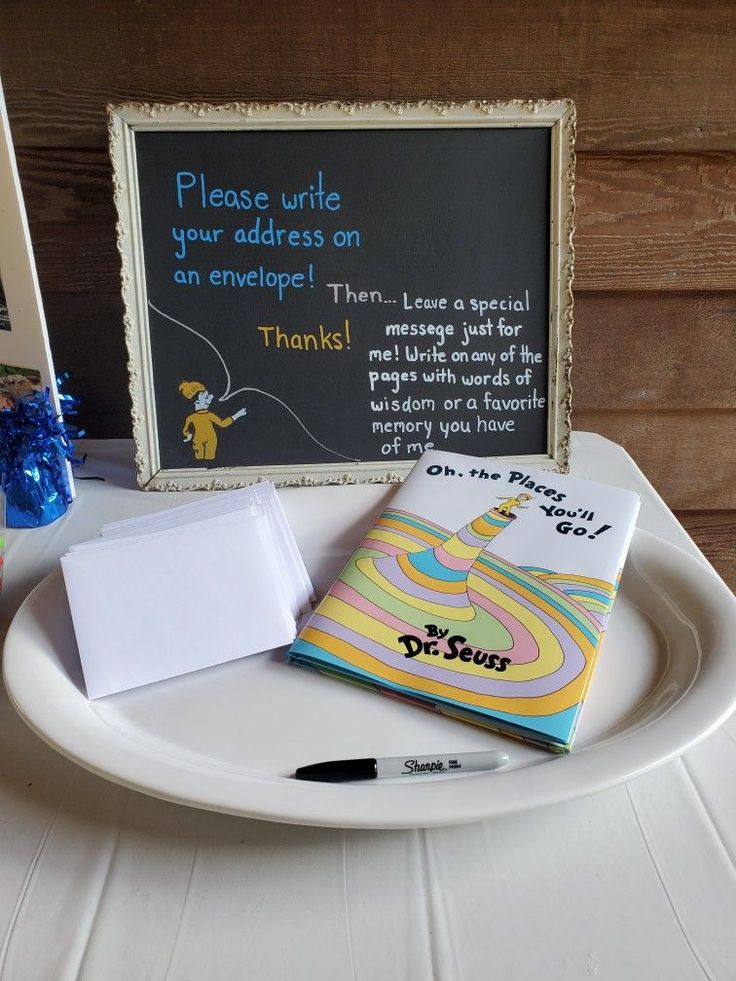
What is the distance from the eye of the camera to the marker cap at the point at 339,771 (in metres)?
0.41

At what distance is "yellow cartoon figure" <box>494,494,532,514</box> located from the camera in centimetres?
62

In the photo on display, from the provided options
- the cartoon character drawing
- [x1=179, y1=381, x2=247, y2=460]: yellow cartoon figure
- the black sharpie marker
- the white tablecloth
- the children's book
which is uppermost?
[x1=179, y1=381, x2=247, y2=460]: yellow cartoon figure

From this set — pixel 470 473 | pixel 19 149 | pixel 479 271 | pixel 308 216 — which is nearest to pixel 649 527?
pixel 470 473

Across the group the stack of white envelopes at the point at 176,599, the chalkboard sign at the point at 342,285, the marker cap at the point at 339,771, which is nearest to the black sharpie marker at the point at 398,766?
the marker cap at the point at 339,771

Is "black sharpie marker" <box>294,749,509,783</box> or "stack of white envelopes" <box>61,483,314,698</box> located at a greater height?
"stack of white envelopes" <box>61,483,314,698</box>

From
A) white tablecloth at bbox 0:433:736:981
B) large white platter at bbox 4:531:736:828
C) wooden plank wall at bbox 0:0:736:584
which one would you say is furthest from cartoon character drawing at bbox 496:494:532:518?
wooden plank wall at bbox 0:0:736:584

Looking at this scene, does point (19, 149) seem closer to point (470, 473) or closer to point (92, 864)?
point (470, 473)

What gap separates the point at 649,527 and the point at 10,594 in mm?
576

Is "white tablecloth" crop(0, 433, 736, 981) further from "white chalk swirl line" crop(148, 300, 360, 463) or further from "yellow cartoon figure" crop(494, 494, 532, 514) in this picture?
"white chalk swirl line" crop(148, 300, 360, 463)

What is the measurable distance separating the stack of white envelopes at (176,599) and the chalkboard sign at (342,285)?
0.86 feet

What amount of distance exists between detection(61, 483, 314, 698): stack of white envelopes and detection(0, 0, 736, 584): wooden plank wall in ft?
1.54

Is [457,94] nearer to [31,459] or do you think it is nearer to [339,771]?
[31,459]

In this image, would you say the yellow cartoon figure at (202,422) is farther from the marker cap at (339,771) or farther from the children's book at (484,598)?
the marker cap at (339,771)

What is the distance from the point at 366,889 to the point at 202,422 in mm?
523
